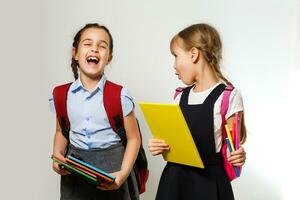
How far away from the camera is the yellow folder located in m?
0.89

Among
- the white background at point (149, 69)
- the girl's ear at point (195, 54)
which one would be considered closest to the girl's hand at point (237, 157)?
the girl's ear at point (195, 54)

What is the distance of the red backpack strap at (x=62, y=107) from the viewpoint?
3.66ft

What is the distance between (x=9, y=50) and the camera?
59.6 inches

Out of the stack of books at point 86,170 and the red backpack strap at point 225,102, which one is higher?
the red backpack strap at point 225,102

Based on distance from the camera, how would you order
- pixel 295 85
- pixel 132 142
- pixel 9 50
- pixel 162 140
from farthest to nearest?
pixel 295 85
pixel 9 50
pixel 132 142
pixel 162 140

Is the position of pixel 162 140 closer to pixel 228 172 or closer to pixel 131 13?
pixel 228 172

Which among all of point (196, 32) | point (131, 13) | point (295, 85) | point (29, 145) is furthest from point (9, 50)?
point (295, 85)

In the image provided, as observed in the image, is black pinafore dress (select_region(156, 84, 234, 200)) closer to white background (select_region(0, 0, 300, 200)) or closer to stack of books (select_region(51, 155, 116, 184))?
stack of books (select_region(51, 155, 116, 184))

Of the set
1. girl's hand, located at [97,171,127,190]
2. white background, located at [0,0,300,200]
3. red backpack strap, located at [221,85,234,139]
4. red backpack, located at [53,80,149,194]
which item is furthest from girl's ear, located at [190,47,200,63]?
white background, located at [0,0,300,200]

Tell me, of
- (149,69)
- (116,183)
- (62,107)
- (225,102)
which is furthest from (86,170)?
(149,69)

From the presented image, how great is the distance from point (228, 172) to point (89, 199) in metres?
0.39

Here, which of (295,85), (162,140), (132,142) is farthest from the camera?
(295,85)

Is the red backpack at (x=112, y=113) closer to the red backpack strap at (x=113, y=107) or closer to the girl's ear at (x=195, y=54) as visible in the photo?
the red backpack strap at (x=113, y=107)

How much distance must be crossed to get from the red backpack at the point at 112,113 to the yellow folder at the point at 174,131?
0.13 metres
